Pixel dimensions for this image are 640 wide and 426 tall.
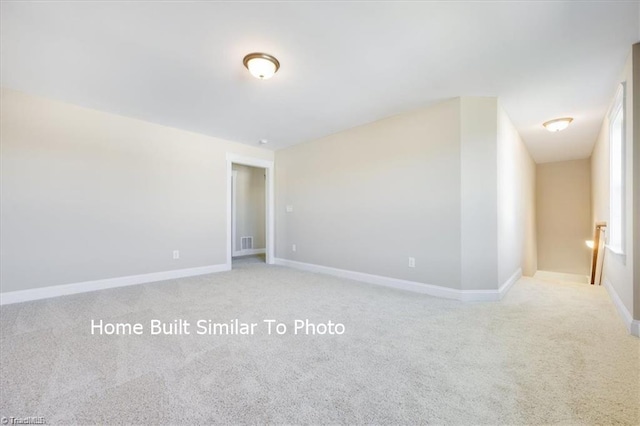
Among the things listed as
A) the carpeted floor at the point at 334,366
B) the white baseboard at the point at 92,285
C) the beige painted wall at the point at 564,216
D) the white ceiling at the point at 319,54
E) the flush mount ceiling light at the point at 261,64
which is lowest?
the carpeted floor at the point at 334,366

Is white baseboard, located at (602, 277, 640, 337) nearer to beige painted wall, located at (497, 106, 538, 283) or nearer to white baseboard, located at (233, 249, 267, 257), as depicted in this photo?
beige painted wall, located at (497, 106, 538, 283)

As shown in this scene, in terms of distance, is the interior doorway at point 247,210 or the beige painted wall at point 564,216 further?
the interior doorway at point 247,210

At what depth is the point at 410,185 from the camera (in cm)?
374

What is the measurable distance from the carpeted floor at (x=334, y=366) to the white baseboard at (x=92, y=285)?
0.22 meters

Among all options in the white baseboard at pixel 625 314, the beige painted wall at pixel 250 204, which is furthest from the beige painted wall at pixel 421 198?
the beige painted wall at pixel 250 204

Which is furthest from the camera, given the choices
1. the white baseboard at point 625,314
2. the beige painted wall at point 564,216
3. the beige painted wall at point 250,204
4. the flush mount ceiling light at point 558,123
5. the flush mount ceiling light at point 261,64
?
the beige painted wall at point 250,204

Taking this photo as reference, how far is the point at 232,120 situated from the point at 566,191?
7.76 m

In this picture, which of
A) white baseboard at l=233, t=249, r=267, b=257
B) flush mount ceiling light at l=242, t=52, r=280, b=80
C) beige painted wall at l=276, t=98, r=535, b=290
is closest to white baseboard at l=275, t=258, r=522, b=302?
beige painted wall at l=276, t=98, r=535, b=290

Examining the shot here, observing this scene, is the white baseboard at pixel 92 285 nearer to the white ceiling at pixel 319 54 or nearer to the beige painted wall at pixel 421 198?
the beige painted wall at pixel 421 198

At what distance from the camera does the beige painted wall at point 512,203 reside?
3455 mm

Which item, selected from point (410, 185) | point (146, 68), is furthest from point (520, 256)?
point (146, 68)

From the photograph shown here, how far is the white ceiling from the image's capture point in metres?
1.95

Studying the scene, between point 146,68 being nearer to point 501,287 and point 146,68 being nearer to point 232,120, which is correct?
point 232,120

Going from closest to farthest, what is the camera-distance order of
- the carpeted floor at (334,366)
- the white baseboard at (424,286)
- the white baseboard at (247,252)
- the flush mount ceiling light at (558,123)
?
the carpeted floor at (334,366), the white baseboard at (424,286), the flush mount ceiling light at (558,123), the white baseboard at (247,252)
